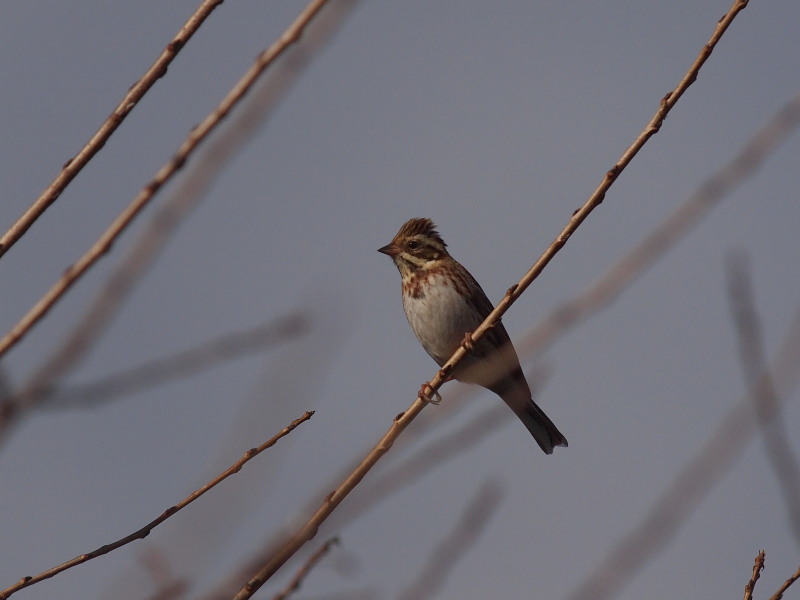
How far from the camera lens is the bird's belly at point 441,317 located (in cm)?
1084

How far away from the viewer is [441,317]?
10844 mm

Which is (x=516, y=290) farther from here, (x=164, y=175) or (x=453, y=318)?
(x=453, y=318)

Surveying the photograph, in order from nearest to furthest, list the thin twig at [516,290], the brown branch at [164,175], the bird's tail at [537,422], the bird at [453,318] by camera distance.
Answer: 1. the brown branch at [164,175]
2. the thin twig at [516,290]
3. the bird at [453,318]
4. the bird's tail at [537,422]

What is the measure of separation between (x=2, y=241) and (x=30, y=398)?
401 millimetres

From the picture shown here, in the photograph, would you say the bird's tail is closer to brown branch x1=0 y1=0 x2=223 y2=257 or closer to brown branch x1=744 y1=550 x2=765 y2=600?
brown branch x1=744 y1=550 x2=765 y2=600

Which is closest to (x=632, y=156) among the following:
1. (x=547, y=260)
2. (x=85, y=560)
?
(x=547, y=260)

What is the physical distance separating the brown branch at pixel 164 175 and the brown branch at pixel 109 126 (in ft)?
0.74

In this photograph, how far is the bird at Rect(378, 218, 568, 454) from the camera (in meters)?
10.8

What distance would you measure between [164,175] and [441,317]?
846 cm

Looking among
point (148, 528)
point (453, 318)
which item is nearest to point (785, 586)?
point (148, 528)

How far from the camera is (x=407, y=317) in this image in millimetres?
11344

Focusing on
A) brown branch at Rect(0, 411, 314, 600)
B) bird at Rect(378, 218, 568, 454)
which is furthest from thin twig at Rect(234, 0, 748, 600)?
bird at Rect(378, 218, 568, 454)

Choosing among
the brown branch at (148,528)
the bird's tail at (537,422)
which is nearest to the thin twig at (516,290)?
the brown branch at (148,528)

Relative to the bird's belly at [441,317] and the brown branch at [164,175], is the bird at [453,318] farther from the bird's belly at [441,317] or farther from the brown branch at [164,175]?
the brown branch at [164,175]
